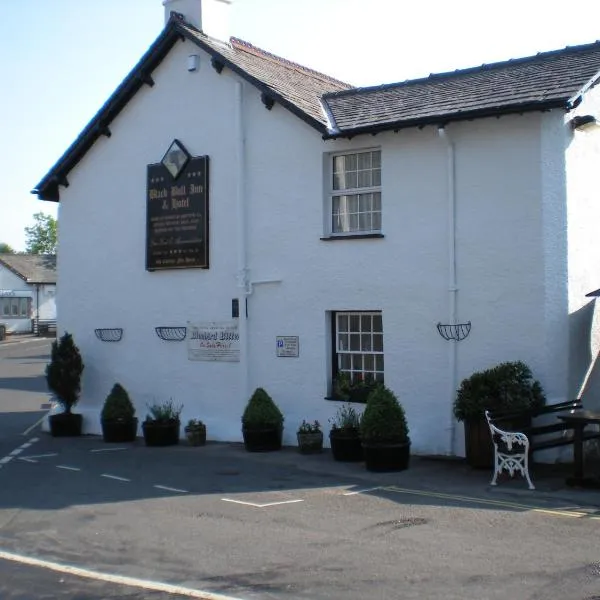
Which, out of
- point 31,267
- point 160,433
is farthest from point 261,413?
point 31,267

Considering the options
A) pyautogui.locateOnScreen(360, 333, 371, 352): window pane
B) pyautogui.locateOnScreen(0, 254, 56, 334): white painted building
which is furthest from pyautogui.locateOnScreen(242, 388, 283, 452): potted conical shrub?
pyautogui.locateOnScreen(0, 254, 56, 334): white painted building

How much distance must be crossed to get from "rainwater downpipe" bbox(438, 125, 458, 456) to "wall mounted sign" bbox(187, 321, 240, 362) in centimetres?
458

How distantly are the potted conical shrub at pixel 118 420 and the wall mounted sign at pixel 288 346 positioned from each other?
366cm

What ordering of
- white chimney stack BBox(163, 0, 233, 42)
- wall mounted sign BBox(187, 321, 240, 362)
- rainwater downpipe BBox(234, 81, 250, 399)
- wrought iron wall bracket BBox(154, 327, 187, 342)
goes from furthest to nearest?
1. white chimney stack BBox(163, 0, 233, 42)
2. wrought iron wall bracket BBox(154, 327, 187, 342)
3. wall mounted sign BBox(187, 321, 240, 362)
4. rainwater downpipe BBox(234, 81, 250, 399)

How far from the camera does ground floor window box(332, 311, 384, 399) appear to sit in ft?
51.3

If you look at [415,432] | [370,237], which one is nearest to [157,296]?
[370,237]

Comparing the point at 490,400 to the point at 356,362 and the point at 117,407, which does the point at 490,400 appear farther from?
the point at 117,407

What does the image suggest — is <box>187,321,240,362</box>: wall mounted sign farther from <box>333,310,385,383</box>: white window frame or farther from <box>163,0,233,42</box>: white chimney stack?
<box>163,0,233,42</box>: white chimney stack

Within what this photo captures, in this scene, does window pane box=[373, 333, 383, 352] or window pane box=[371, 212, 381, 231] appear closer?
window pane box=[373, 333, 383, 352]

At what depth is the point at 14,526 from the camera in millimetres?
10195

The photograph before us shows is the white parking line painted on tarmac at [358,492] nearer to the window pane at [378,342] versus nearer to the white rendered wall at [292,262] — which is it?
the white rendered wall at [292,262]

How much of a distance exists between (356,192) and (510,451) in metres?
5.88

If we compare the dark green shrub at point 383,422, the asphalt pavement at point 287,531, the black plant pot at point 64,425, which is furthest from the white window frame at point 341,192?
the black plant pot at point 64,425

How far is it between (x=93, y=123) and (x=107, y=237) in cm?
251
